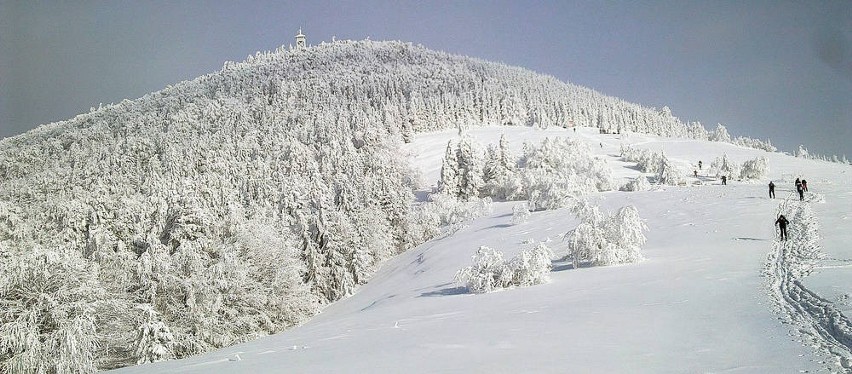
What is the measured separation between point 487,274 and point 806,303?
12.2 m

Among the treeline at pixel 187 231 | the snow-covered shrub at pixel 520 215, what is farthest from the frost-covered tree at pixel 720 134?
the snow-covered shrub at pixel 520 215

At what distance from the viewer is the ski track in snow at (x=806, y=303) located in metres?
8.52

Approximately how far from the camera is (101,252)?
33.2 m

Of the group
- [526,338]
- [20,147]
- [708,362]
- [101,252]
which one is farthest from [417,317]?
[20,147]

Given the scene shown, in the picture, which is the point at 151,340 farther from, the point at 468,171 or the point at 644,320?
the point at 468,171

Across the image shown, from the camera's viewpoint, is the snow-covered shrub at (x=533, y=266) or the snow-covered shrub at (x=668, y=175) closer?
the snow-covered shrub at (x=533, y=266)

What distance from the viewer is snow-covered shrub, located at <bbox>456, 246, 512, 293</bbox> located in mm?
22328

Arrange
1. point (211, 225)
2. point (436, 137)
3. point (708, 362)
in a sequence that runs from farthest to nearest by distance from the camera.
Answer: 1. point (436, 137)
2. point (211, 225)
3. point (708, 362)

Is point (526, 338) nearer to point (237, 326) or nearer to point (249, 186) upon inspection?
point (237, 326)

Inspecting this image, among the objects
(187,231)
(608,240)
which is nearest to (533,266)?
(608,240)

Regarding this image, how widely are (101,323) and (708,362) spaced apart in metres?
21.8

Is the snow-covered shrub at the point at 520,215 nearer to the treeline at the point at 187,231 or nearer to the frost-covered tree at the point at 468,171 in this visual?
the treeline at the point at 187,231

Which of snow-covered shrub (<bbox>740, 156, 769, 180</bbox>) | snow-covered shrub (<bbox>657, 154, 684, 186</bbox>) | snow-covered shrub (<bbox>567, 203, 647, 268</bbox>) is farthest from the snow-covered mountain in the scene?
snow-covered shrub (<bbox>740, 156, 769, 180</bbox>)

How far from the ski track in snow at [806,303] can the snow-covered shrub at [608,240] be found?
531 cm
